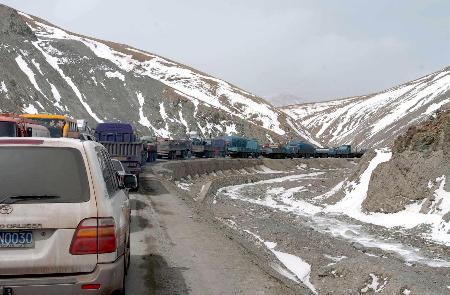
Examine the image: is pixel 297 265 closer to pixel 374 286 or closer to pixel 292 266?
pixel 292 266

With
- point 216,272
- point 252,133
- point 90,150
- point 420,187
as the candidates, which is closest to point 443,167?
point 420,187

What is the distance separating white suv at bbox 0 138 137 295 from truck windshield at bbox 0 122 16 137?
11.9 m

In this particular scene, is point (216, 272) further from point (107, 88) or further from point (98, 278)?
point (107, 88)

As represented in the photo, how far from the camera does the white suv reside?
4.97m

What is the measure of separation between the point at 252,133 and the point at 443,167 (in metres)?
95.1

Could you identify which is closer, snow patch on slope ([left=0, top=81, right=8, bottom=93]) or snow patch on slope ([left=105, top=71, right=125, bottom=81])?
snow patch on slope ([left=0, top=81, right=8, bottom=93])

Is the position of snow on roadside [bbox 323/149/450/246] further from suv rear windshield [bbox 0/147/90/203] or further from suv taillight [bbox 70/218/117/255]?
suv rear windshield [bbox 0/147/90/203]

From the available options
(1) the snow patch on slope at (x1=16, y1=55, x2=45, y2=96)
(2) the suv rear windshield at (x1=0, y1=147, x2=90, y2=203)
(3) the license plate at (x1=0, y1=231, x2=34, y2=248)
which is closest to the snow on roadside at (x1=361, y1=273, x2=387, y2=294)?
(2) the suv rear windshield at (x1=0, y1=147, x2=90, y2=203)

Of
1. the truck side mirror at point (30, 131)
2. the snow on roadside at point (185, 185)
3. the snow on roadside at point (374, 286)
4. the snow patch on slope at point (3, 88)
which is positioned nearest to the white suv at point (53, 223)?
the snow on roadside at point (374, 286)

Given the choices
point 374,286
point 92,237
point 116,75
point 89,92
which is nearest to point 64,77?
point 89,92

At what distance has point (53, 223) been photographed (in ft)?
16.6

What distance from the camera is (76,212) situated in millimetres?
5094

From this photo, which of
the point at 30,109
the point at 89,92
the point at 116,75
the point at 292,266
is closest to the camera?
the point at 292,266

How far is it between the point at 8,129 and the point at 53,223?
12738 mm
